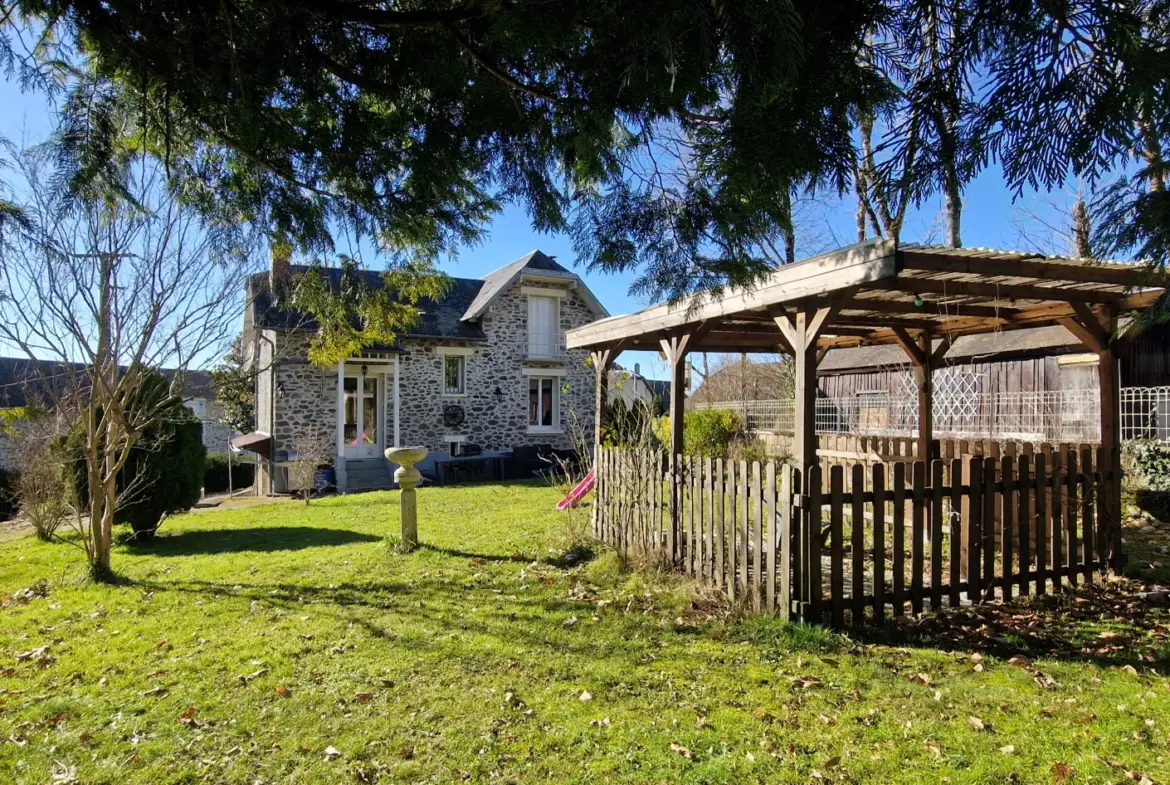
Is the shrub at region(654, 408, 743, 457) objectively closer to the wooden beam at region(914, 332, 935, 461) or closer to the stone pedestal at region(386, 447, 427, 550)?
the wooden beam at region(914, 332, 935, 461)

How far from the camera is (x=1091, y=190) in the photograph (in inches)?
80.4

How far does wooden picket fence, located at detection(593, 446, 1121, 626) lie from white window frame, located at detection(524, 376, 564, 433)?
1443cm

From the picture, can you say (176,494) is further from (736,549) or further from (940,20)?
(940,20)

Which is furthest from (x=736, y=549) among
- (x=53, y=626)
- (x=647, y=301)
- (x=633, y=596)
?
(x=53, y=626)

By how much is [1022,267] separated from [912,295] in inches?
54.2

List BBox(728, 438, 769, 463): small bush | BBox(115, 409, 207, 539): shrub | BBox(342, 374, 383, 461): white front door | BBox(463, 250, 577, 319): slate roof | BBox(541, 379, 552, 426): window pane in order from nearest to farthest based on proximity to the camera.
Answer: BBox(115, 409, 207, 539): shrub < BBox(728, 438, 769, 463): small bush < BBox(342, 374, 383, 461): white front door < BBox(463, 250, 577, 319): slate roof < BBox(541, 379, 552, 426): window pane

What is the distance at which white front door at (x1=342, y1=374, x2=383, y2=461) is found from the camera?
1870 centimetres

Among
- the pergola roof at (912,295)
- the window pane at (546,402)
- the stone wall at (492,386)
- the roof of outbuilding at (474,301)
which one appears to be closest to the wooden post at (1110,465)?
the pergola roof at (912,295)

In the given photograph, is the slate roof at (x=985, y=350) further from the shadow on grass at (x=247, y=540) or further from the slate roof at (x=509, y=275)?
the shadow on grass at (x=247, y=540)

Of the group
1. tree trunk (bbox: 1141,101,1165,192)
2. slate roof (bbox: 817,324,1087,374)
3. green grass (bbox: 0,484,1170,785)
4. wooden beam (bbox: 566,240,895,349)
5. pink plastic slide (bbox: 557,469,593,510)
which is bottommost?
green grass (bbox: 0,484,1170,785)

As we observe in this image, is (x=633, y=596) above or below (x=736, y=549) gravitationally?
below

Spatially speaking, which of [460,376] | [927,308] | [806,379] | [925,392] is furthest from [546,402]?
[806,379]

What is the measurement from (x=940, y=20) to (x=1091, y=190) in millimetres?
723

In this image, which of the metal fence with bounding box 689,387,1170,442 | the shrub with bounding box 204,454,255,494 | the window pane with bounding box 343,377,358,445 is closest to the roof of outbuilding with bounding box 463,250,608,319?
the window pane with bounding box 343,377,358,445
